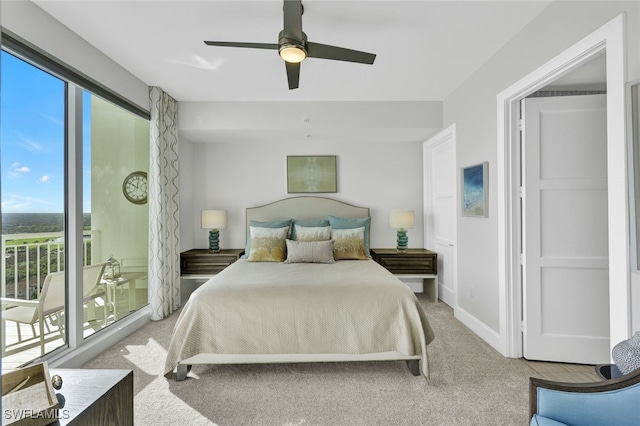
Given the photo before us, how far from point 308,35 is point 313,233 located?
2.17 meters

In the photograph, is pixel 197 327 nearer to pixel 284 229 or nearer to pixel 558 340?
pixel 284 229

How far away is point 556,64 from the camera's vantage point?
93.0 inches

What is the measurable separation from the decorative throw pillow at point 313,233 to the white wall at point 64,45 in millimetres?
2233

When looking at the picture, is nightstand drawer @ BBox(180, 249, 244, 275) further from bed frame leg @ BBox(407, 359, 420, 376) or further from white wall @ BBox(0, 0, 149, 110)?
bed frame leg @ BBox(407, 359, 420, 376)

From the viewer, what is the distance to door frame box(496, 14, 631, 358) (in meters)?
1.88

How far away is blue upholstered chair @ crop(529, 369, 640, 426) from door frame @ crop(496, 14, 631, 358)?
658mm

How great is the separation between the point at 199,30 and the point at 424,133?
9.56 feet

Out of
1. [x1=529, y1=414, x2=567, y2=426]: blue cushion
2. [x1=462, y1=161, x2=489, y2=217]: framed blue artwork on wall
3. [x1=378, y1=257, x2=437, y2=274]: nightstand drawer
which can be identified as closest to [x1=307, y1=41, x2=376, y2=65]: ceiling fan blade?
[x1=462, y1=161, x2=489, y2=217]: framed blue artwork on wall

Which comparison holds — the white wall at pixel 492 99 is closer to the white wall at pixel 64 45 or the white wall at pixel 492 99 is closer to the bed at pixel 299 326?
the bed at pixel 299 326

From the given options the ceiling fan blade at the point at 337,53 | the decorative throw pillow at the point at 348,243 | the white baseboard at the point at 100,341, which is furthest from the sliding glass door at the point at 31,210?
the decorative throw pillow at the point at 348,243

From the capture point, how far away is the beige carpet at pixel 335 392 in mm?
2156

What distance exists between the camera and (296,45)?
2.23 metres

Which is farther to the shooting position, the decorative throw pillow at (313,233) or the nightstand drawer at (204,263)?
the nightstand drawer at (204,263)

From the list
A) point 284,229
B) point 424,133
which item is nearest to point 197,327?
point 284,229
